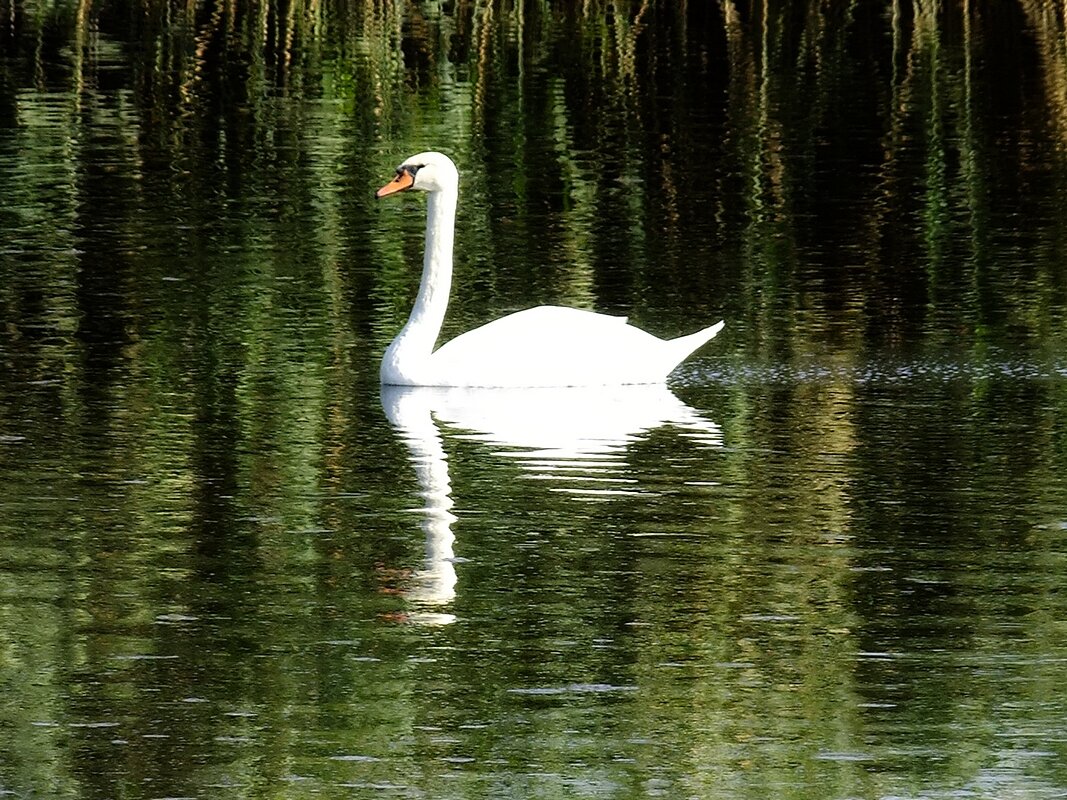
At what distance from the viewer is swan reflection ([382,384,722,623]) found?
33.9ft

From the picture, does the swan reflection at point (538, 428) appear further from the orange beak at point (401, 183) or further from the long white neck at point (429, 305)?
the orange beak at point (401, 183)

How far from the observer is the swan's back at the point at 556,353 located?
12898 millimetres

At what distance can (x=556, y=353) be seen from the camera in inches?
509

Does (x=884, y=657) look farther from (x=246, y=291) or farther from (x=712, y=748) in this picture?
(x=246, y=291)

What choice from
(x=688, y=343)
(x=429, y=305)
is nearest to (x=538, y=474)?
(x=688, y=343)

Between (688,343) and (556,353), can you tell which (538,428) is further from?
(688,343)

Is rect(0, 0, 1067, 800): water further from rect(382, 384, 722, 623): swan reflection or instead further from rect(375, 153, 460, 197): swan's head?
rect(375, 153, 460, 197): swan's head

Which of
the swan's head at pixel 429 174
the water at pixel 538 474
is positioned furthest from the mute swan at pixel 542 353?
the swan's head at pixel 429 174

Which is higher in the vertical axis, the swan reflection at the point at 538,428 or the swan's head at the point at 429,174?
the swan's head at the point at 429,174

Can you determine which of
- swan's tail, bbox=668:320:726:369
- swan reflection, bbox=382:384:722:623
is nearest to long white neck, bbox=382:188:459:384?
swan reflection, bbox=382:384:722:623

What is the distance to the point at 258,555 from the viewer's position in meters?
9.04

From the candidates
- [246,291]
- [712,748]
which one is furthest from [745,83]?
[712,748]

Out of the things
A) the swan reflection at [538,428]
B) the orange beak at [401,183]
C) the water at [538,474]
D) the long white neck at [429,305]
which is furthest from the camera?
the orange beak at [401,183]

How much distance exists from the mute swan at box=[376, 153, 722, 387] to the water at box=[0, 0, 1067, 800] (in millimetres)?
188
